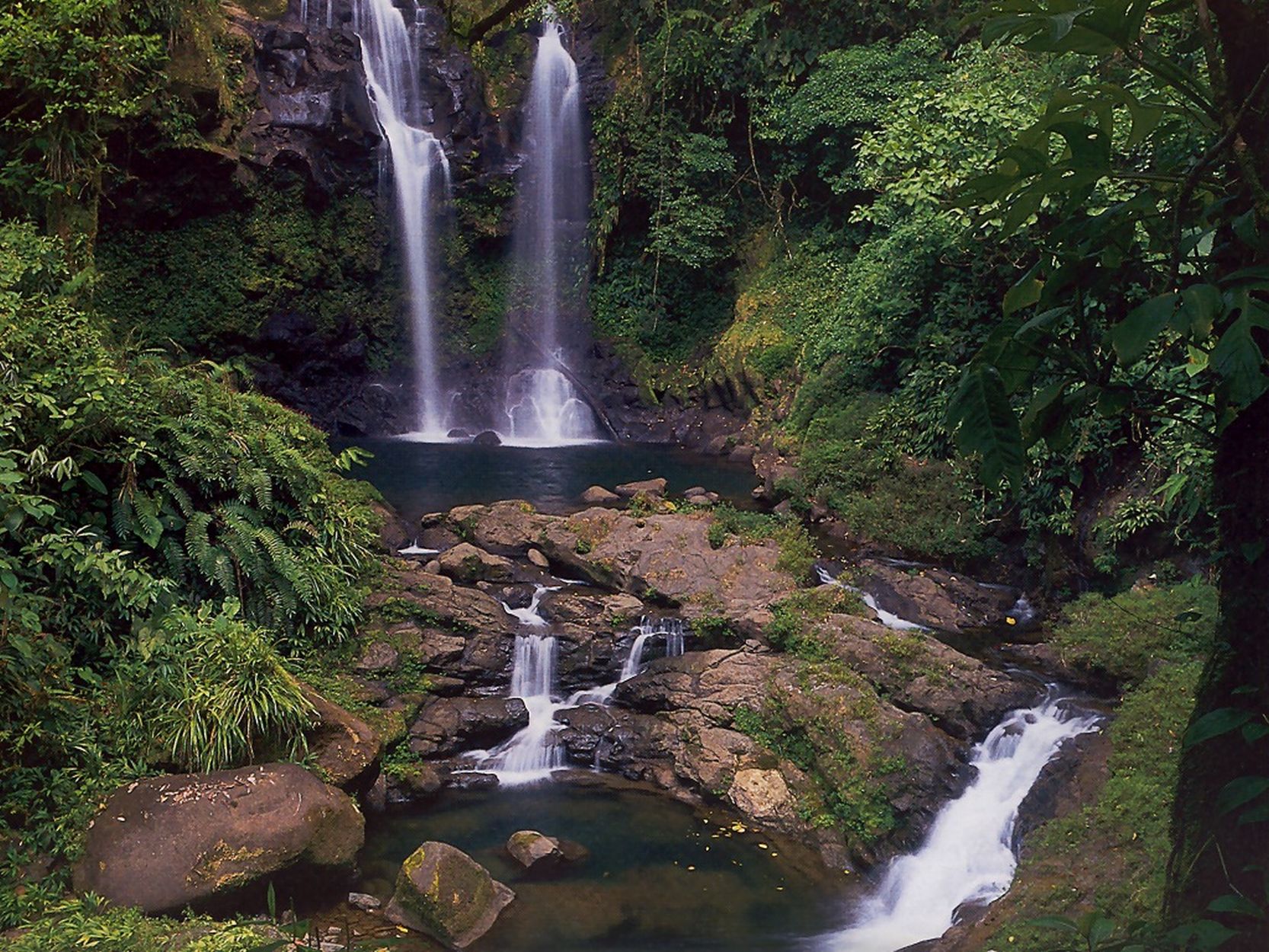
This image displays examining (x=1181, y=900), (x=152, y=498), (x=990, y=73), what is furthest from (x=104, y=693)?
(x=990, y=73)

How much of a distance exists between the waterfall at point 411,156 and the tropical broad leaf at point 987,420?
A: 59.0 ft

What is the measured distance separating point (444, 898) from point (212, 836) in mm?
1340

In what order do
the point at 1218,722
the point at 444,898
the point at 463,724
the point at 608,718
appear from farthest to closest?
the point at 608,718 → the point at 463,724 → the point at 444,898 → the point at 1218,722

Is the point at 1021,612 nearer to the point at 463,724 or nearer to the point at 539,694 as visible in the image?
the point at 539,694

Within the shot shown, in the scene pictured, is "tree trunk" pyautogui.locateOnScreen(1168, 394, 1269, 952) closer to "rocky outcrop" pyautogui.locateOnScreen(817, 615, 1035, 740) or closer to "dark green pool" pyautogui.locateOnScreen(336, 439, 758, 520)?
"rocky outcrop" pyautogui.locateOnScreen(817, 615, 1035, 740)

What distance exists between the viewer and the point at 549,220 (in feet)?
69.5

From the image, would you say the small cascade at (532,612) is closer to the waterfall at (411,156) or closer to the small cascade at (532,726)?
the small cascade at (532,726)

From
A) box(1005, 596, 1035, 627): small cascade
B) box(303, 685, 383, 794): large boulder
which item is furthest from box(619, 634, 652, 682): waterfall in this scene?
box(1005, 596, 1035, 627): small cascade

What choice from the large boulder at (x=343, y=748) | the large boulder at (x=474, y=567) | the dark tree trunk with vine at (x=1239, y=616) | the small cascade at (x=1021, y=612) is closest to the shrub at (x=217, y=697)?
the large boulder at (x=343, y=748)

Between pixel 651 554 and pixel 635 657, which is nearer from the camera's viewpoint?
pixel 635 657

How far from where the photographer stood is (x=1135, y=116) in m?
1.67

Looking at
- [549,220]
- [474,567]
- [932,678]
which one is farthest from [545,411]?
[932,678]

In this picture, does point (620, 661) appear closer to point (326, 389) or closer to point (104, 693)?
point (104, 693)

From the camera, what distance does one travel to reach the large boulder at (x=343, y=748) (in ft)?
22.2
